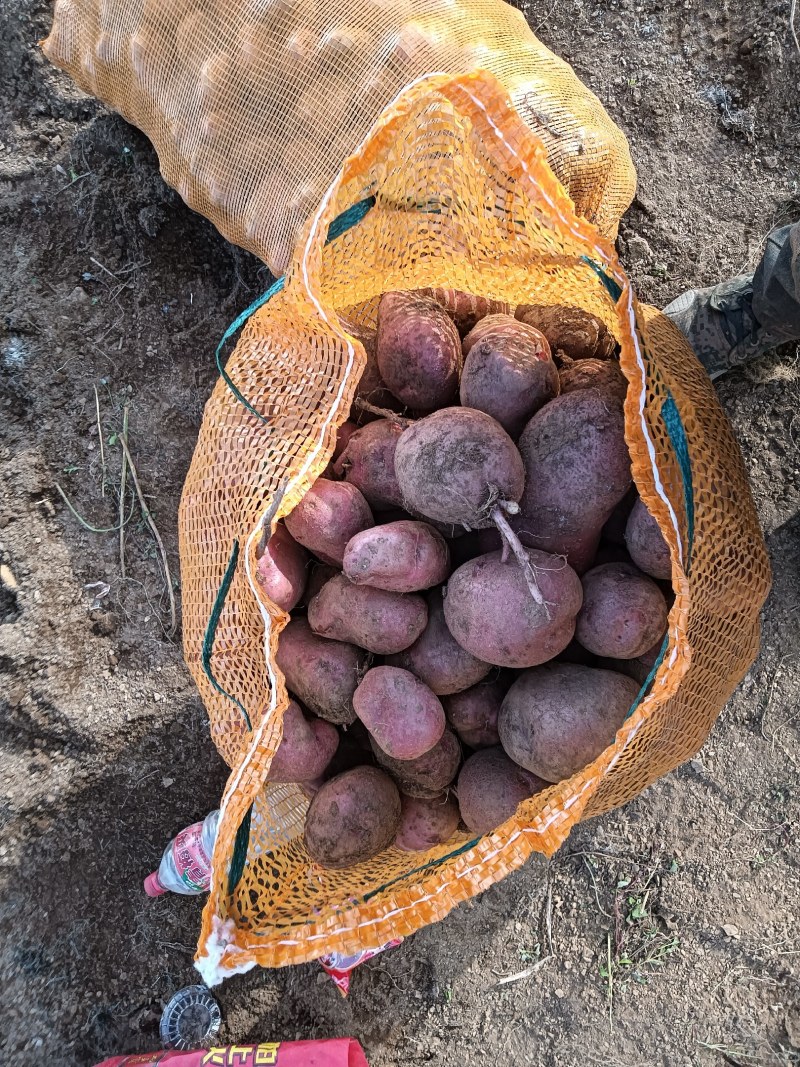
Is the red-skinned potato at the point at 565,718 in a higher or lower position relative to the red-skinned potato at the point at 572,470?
lower

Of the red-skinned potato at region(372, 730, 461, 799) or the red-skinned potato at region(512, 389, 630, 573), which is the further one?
the red-skinned potato at region(372, 730, 461, 799)

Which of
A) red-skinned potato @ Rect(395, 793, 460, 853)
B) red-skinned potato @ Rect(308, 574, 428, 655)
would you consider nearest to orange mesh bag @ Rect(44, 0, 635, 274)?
red-skinned potato @ Rect(308, 574, 428, 655)

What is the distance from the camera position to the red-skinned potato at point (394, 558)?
4.60 feet

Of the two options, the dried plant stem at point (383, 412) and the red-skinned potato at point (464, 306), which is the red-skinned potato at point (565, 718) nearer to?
the dried plant stem at point (383, 412)

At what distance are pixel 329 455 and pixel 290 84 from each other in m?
1.11

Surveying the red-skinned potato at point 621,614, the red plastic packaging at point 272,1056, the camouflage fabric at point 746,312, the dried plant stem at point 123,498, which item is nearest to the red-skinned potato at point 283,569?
the red-skinned potato at point 621,614

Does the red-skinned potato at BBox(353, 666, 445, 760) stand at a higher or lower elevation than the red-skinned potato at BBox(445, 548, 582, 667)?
lower

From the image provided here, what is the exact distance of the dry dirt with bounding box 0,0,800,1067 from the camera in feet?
7.07

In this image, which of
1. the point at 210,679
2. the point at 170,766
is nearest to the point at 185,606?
the point at 210,679

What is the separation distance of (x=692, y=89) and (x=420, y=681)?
235 centimetres

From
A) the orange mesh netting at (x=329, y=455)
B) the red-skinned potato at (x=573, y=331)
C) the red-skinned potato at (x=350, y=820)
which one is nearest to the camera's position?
the orange mesh netting at (x=329, y=455)

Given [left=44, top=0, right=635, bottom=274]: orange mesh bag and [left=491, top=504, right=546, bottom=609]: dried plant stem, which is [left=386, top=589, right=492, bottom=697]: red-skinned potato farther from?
[left=44, top=0, right=635, bottom=274]: orange mesh bag

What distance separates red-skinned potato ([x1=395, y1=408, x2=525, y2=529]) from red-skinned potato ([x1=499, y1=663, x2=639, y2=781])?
14.1 inches

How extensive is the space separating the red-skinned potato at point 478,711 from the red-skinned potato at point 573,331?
32.2 inches
